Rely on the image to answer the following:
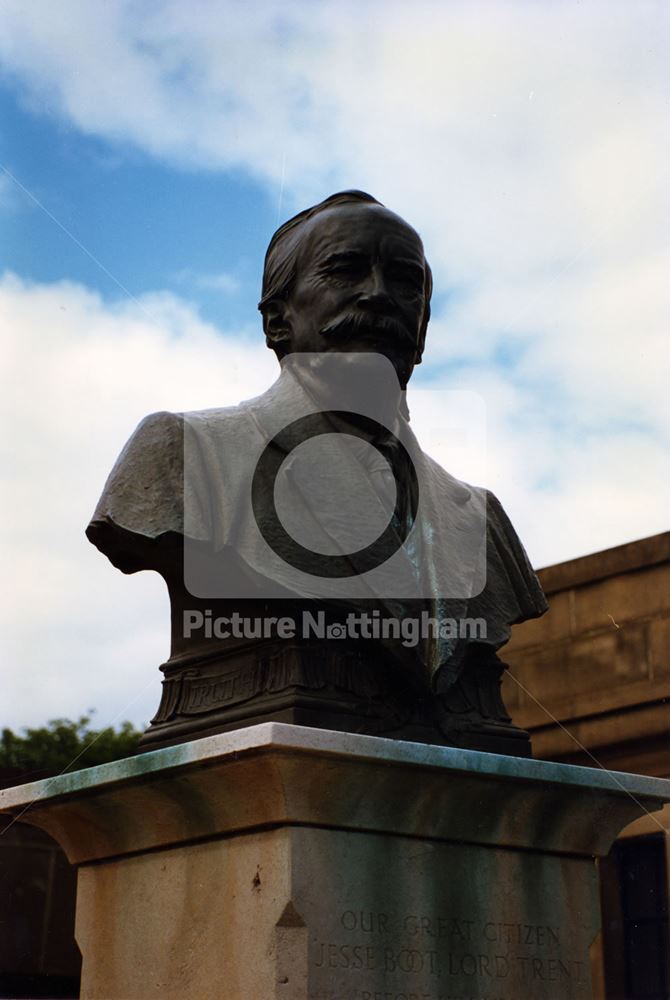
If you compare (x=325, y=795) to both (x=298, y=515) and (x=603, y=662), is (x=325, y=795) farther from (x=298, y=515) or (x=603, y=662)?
(x=603, y=662)

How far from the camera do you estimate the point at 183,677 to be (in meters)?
5.70

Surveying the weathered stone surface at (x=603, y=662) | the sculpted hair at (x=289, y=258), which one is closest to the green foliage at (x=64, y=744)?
the weathered stone surface at (x=603, y=662)

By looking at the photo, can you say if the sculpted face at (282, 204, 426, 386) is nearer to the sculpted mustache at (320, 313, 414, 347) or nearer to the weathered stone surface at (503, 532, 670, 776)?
the sculpted mustache at (320, 313, 414, 347)

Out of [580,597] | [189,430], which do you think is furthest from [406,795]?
[580,597]

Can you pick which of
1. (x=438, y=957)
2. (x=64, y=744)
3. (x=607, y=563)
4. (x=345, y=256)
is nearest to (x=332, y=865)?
(x=438, y=957)

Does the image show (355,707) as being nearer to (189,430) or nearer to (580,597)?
(189,430)

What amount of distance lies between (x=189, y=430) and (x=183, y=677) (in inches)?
35.4

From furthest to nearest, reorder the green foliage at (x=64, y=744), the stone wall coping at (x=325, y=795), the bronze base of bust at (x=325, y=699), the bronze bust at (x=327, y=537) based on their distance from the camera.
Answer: the green foliage at (x=64, y=744) < the bronze bust at (x=327, y=537) < the bronze base of bust at (x=325, y=699) < the stone wall coping at (x=325, y=795)

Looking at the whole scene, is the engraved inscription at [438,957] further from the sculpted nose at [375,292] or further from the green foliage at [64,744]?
the green foliage at [64,744]

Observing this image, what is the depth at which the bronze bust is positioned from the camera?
17.6 ft

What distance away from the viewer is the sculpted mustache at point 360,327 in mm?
5844

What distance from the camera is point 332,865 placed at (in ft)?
16.2

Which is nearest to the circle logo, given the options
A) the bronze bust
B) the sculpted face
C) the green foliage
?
the bronze bust

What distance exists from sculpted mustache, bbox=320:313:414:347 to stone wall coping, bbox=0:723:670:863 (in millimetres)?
1656
